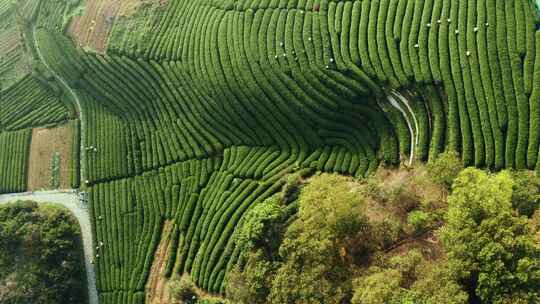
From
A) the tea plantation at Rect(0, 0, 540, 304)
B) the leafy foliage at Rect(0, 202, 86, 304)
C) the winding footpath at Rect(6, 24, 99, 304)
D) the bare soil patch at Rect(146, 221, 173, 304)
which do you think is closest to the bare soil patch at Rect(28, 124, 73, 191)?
the winding footpath at Rect(6, 24, 99, 304)

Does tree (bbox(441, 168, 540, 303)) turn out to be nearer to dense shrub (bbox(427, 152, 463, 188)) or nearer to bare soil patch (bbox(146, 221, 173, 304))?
dense shrub (bbox(427, 152, 463, 188))

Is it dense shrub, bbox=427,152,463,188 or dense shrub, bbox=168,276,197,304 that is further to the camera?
dense shrub, bbox=168,276,197,304

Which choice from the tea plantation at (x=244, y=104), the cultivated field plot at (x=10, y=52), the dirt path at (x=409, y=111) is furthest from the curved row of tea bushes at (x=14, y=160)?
the dirt path at (x=409, y=111)

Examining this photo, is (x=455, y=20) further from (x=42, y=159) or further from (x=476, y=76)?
(x=42, y=159)

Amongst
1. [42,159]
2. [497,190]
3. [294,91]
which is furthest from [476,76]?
[42,159]

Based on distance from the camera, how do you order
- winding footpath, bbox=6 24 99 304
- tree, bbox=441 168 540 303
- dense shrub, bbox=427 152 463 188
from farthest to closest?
winding footpath, bbox=6 24 99 304, dense shrub, bbox=427 152 463 188, tree, bbox=441 168 540 303

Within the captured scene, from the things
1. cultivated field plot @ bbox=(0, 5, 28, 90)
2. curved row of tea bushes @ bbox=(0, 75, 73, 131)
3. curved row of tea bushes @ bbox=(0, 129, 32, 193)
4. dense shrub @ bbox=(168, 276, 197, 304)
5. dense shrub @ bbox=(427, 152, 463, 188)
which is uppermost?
cultivated field plot @ bbox=(0, 5, 28, 90)

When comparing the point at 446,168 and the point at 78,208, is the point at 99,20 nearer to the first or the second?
the point at 78,208
